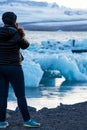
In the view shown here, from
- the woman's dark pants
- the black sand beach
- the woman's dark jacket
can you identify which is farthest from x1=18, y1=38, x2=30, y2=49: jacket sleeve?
the black sand beach

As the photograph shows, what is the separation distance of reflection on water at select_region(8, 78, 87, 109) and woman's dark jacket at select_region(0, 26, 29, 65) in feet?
16.9

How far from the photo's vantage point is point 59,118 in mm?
6328

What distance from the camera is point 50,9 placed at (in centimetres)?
6775

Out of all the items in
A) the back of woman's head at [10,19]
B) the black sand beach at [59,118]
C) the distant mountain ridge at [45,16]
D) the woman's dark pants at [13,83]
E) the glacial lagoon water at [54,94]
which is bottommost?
the distant mountain ridge at [45,16]

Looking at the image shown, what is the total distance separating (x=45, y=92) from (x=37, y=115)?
7.42m

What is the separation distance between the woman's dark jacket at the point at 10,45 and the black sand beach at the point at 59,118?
73 cm

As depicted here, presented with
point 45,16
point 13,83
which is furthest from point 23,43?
point 45,16

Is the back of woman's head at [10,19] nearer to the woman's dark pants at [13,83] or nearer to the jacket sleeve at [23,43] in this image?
the jacket sleeve at [23,43]

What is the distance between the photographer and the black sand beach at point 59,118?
578cm

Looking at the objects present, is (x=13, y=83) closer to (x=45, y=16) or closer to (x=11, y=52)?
(x=11, y=52)

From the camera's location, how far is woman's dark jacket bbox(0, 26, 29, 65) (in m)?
5.37

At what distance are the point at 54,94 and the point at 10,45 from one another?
26.6ft

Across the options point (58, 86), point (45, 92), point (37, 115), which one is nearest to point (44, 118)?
point (37, 115)

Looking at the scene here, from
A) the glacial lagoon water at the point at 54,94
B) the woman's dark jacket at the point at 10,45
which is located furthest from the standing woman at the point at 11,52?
the glacial lagoon water at the point at 54,94
